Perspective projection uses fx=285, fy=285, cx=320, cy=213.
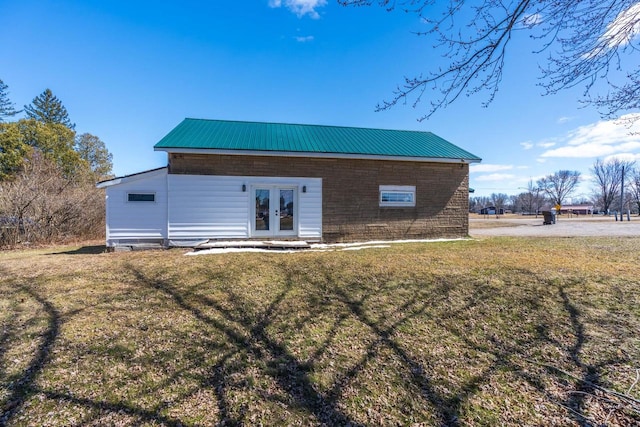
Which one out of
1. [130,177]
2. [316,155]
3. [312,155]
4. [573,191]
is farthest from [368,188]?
[573,191]

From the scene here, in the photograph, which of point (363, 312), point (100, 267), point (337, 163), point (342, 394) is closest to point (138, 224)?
point (100, 267)

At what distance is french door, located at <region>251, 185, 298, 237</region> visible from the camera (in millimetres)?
10133

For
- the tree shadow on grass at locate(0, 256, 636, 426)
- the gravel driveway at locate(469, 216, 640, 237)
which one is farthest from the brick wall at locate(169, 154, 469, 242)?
the tree shadow on grass at locate(0, 256, 636, 426)

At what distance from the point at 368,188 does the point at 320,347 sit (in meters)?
8.17

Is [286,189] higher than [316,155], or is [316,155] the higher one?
[316,155]

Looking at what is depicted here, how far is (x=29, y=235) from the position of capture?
11.4 meters

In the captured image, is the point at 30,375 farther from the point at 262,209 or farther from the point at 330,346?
the point at 262,209

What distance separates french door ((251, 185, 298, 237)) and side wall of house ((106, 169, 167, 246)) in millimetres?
2993

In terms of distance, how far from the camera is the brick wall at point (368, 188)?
9867 mm

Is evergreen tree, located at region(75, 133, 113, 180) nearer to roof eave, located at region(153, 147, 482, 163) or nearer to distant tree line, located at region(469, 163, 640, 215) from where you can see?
roof eave, located at region(153, 147, 482, 163)

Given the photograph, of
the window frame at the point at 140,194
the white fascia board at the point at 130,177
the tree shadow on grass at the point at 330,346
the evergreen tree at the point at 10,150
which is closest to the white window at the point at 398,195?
the tree shadow on grass at the point at 330,346

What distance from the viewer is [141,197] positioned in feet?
30.7

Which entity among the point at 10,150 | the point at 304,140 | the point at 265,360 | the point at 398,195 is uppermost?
the point at 10,150

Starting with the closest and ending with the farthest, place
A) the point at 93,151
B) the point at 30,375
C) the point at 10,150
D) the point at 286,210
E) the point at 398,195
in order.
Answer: the point at 30,375, the point at 286,210, the point at 398,195, the point at 10,150, the point at 93,151
